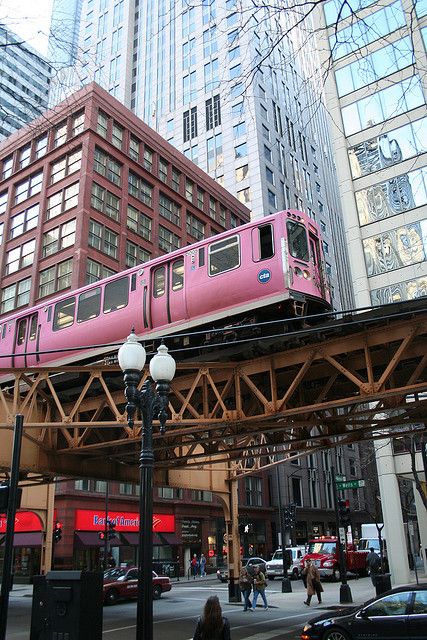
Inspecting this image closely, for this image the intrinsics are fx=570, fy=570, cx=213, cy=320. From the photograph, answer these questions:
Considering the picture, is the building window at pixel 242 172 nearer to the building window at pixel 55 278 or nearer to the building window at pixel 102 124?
the building window at pixel 102 124

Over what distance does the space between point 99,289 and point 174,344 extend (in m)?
4.24

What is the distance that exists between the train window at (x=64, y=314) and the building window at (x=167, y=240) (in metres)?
35.0

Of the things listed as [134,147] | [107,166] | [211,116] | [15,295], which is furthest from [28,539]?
[211,116]

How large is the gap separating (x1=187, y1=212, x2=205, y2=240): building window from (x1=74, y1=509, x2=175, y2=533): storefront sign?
27555mm

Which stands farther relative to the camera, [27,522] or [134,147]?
[134,147]

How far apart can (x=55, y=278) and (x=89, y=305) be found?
91.1ft

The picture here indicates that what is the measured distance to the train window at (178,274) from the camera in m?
15.0

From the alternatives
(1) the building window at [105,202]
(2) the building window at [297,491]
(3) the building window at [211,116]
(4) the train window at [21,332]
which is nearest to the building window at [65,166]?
(1) the building window at [105,202]

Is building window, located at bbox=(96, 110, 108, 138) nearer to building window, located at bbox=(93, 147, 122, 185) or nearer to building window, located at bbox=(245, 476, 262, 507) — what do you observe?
building window, located at bbox=(93, 147, 122, 185)

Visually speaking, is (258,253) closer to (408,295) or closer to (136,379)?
(136,379)

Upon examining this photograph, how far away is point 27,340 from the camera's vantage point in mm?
19500

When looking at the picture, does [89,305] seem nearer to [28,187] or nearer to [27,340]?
[27,340]

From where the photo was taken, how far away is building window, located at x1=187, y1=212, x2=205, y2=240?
191 feet

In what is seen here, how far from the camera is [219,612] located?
616 cm
